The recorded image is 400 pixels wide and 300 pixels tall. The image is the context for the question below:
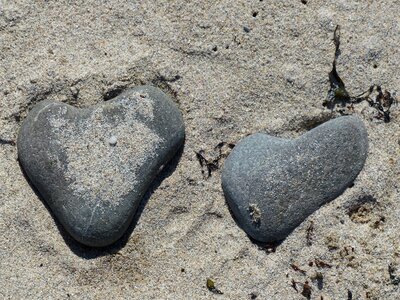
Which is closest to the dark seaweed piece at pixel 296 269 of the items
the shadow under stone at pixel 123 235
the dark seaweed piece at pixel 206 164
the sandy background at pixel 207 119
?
the sandy background at pixel 207 119

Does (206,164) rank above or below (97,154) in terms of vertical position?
below

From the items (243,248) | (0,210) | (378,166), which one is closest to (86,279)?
(0,210)

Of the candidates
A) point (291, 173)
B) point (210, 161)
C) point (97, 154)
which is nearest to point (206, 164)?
point (210, 161)

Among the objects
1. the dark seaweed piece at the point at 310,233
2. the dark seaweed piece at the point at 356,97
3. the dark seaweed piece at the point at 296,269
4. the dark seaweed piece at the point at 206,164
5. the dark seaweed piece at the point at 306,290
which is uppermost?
the dark seaweed piece at the point at 356,97

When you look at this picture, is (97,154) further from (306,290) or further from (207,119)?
(306,290)

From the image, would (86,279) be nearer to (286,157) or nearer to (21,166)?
(21,166)

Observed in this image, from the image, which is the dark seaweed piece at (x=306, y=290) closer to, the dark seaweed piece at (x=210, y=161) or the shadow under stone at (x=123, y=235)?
the dark seaweed piece at (x=210, y=161)
